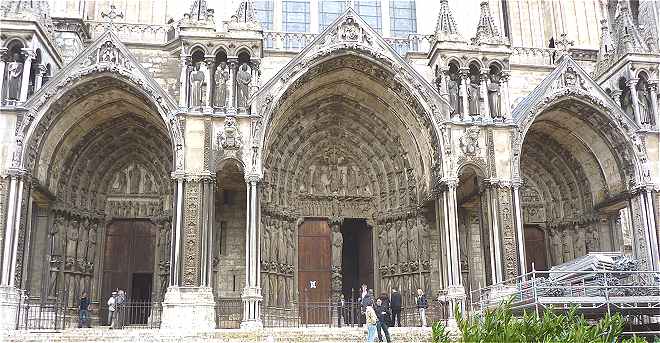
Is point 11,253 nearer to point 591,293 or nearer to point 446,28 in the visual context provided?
point 446,28

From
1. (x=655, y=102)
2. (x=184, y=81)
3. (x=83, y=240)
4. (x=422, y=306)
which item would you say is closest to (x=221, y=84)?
(x=184, y=81)

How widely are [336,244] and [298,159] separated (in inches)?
108

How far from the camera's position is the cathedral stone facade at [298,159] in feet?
50.5

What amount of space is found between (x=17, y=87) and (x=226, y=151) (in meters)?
5.31

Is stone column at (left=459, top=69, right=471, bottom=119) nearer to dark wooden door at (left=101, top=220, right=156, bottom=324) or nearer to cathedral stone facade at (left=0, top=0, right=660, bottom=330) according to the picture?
cathedral stone facade at (left=0, top=0, right=660, bottom=330)

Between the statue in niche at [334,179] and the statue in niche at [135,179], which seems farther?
the statue in niche at [334,179]

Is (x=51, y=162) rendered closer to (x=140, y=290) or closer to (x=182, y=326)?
(x=140, y=290)

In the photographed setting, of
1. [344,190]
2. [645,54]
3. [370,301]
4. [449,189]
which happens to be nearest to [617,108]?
[645,54]

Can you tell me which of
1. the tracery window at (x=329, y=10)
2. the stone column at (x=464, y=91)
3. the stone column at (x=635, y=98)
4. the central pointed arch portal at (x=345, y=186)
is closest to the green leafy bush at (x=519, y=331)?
the stone column at (x=464, y=91)

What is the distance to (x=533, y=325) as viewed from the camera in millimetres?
6691

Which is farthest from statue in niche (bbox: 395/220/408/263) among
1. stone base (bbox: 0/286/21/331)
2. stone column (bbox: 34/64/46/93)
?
stone column (bbox: 34/64/46/93)

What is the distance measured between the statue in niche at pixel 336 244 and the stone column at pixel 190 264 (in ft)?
14.8

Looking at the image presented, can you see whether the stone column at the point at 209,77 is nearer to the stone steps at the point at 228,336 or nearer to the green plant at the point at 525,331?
the stone steps at the point at 228,336

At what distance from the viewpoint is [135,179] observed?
61.5 ft
